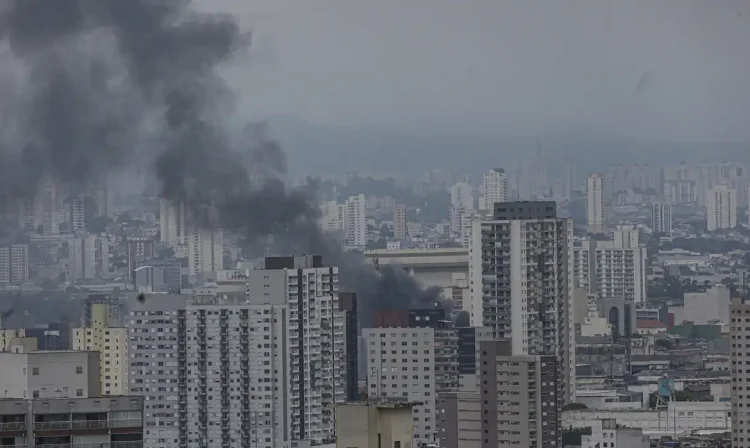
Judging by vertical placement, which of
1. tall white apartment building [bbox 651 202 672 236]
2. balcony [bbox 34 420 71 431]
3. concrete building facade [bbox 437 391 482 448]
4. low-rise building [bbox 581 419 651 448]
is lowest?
low-rise building [bbox 581 419 651 448]

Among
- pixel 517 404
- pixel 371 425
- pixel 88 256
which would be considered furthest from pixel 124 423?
pixel 88 256

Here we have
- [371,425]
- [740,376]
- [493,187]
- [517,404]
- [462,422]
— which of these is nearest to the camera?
[371,425]

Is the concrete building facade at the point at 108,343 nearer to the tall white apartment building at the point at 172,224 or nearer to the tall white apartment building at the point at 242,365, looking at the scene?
the tall white apartment building at the point at 242,365

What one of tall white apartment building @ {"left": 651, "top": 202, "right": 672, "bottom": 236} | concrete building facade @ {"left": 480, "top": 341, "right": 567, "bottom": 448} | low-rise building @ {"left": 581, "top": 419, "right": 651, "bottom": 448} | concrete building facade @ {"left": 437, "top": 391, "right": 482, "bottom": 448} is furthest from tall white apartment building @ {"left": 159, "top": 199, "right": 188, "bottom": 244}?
concrete building facade @ {"left": 480, "top": 341, "right": 567, "bottom": 448}

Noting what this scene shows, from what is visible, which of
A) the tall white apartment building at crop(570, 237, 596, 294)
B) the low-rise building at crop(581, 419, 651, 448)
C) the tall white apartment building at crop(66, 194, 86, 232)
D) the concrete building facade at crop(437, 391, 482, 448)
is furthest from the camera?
the tall white apartment building at crop(570, 237, 596, 294)

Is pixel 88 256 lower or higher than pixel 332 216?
lower

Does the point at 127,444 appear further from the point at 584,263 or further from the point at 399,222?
the point at 399,222

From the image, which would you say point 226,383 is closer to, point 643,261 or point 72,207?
point 72,207

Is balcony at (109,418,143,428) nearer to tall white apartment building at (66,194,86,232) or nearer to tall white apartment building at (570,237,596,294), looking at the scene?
tall white apartment building at (66,194,86,232)
